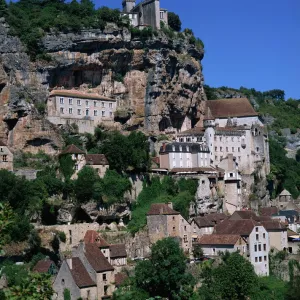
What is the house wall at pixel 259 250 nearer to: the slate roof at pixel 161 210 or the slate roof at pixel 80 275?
the slate roof at pixel 161 210

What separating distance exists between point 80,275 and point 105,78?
111 feet

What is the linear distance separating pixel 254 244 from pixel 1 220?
50.0 m

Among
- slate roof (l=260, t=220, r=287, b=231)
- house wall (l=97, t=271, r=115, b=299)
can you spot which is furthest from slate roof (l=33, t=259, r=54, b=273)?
slate roof (l=260, t=220, r=287, b=231)

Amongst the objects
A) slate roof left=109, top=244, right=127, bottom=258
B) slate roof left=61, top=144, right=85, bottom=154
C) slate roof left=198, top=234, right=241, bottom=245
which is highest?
slate roof left=61, top=144, right=85, bottom=154

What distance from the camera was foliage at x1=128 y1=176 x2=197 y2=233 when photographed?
67.5 m

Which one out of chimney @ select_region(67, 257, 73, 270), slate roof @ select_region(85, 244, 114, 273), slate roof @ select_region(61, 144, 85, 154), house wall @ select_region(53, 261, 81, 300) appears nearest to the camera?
house wall @ select_region(53, 261, 81, 300)

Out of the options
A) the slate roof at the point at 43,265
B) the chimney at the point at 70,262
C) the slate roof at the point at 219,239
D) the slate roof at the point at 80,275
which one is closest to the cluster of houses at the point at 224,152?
the slate roof at the point at 219,239

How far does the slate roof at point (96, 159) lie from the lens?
66625 mm

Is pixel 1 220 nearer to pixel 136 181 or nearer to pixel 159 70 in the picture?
pixel 136 181

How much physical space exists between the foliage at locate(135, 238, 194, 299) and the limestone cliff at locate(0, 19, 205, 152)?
21438 millimetres

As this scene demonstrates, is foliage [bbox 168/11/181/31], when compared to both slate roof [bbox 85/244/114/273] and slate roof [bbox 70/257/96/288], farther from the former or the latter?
slate roof [bbox 70/257/96/288]

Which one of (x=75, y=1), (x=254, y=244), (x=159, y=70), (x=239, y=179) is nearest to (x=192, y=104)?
(x=159, y=70)

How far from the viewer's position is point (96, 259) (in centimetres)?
5488

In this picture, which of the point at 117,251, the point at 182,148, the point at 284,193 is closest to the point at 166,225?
the point at 117,251
